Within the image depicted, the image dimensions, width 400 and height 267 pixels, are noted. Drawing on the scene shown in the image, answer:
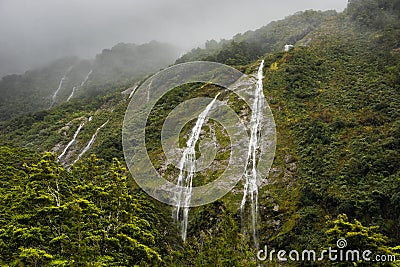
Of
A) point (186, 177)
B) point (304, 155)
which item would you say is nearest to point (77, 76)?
point (186, 177)

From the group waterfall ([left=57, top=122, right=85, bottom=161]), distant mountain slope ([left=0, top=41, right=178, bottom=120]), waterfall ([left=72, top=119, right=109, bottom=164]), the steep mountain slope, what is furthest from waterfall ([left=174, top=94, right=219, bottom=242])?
distant mountain slope ([left=0, top=41, right=178, bottom=120])

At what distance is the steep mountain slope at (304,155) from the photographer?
18783mm

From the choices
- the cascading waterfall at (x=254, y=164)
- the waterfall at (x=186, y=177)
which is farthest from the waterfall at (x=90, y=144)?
the cascading waterfall at (x=254, y=164)

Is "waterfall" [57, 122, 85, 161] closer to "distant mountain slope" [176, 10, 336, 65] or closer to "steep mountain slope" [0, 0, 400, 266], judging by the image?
"steep mountain slope" [0, 0, 400, 266]

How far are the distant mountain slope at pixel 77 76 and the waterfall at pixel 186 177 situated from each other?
203 ft

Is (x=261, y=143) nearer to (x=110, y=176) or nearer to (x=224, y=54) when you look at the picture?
(x=110, y=176)

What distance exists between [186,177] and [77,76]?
4647 inches

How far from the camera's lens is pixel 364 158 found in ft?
97.2

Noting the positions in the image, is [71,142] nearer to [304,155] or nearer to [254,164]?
[254,164]

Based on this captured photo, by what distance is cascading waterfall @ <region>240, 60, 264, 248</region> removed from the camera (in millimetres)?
30000

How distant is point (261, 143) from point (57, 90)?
10622cm

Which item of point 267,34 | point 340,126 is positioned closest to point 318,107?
point 340,126

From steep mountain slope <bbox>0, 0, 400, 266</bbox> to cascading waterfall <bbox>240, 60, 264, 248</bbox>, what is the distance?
59 centimetres

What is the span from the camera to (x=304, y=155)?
3384 centimetres
